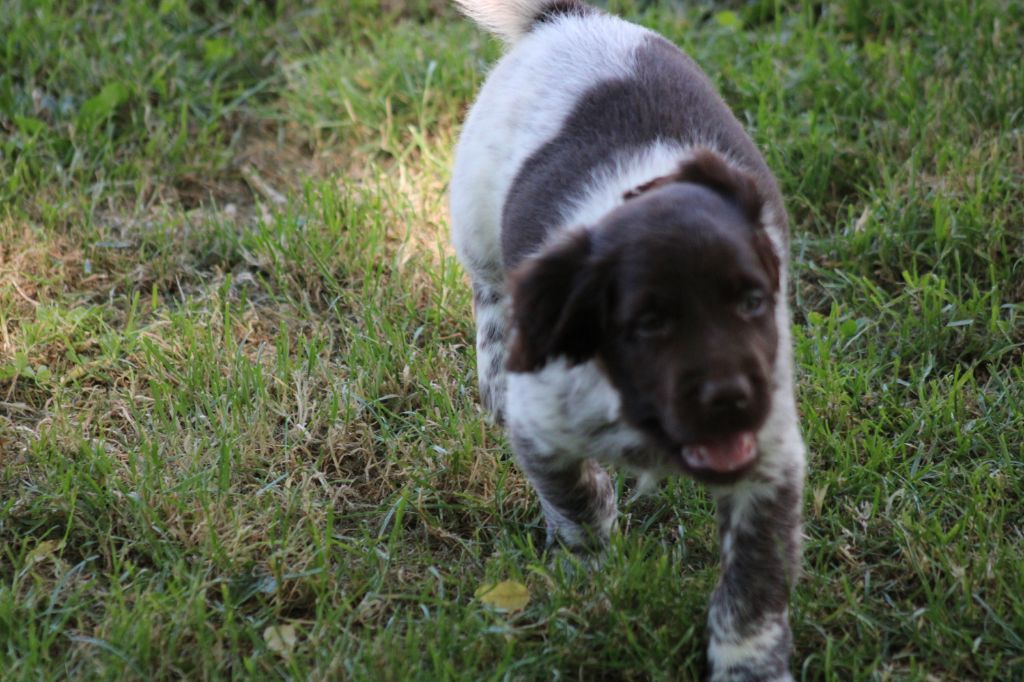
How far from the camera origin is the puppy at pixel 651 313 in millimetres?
2701

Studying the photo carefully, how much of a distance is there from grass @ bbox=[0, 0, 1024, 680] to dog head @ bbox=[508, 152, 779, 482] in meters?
0.53

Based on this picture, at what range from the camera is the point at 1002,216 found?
4570 millimetres

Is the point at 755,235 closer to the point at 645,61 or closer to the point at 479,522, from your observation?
the point at 645,61

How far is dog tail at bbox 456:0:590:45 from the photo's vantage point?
13.8 ft

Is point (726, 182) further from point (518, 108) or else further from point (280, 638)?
point (280, 638)

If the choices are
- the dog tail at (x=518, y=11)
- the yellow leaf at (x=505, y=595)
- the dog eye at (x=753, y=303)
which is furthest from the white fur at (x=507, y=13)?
the yellow leaf at (x=505, y=595)

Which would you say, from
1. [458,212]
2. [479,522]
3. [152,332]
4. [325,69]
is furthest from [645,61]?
[325,69]

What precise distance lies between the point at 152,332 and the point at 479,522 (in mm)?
1460

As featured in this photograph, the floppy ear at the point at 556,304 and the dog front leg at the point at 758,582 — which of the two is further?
the dog front leg at the point at 758,582

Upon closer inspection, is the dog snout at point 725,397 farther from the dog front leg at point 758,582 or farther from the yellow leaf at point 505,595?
the yellow leaf at point 505,595

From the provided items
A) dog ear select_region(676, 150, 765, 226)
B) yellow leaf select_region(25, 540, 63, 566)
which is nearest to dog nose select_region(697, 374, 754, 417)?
dog ear select_region(676, 150, 765, 226)

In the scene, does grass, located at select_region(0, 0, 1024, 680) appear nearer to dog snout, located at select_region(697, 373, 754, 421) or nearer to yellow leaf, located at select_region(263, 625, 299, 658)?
yellow leaf, located at select_region(263, 625, 299, 658)

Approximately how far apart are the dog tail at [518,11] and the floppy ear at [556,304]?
60.9 inches

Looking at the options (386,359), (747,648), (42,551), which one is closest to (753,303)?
(747,648)
